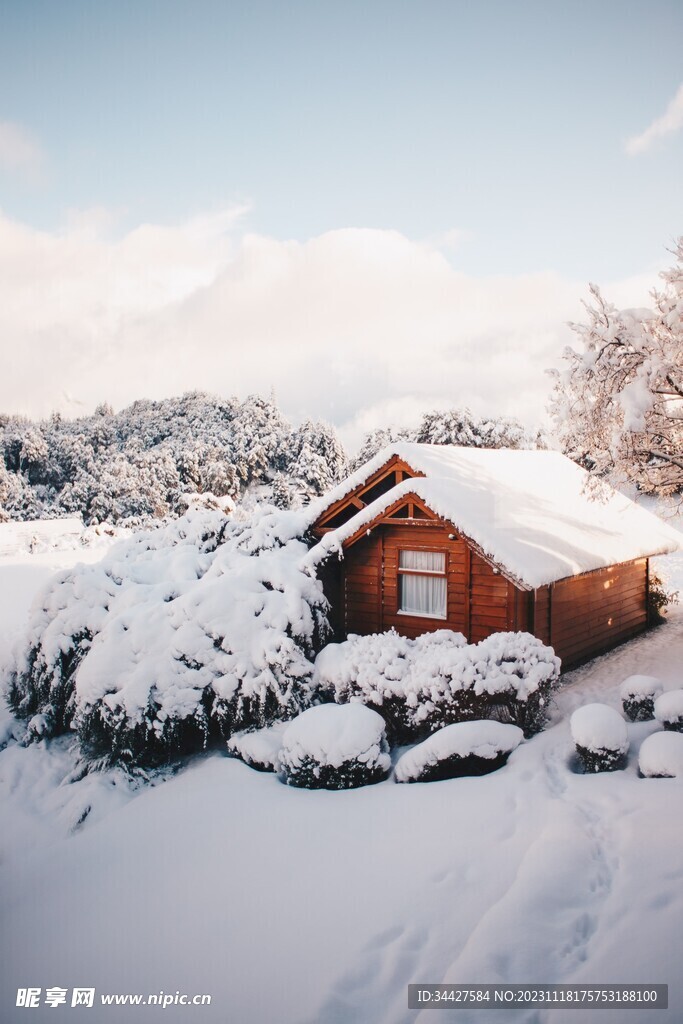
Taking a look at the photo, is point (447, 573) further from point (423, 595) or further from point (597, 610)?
point (597, 610)

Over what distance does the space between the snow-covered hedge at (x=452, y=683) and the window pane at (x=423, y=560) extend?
2577mm

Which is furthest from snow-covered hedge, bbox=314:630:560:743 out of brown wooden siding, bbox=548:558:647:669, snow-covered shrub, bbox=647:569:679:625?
snow-covered shrub, bbox=647:569:679:625

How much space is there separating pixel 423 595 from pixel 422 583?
0.29m

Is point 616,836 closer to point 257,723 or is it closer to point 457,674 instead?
point 457,674

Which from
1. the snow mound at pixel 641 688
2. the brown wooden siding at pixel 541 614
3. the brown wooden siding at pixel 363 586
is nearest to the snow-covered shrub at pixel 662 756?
the snow mound at pixel 641 688

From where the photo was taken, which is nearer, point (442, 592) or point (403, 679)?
point (403, 679)

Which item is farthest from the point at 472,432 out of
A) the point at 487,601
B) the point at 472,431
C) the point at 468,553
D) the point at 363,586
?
the point at 487,601

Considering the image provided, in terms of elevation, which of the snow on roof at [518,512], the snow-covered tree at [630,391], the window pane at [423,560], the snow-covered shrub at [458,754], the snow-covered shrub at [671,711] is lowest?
the snow-covered shrub at [458,754]

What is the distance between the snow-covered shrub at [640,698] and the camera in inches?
438

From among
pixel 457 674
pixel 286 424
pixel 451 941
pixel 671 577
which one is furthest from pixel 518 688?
pixel 286 424

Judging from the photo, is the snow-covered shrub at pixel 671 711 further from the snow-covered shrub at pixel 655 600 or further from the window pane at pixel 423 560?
the snow-covered shrub at pixel 655 600

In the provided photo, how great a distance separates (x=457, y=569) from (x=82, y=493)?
3691 cm

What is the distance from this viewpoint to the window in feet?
47.2

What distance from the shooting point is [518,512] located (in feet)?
49.4
